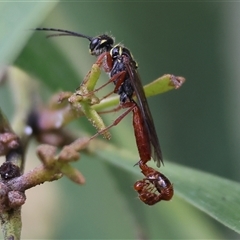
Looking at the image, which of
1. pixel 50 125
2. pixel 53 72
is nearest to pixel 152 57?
pixel 53 72

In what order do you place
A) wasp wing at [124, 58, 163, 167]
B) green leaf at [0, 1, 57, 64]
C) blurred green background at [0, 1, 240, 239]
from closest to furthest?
1. green leaf at [0, 1, 57, 64]
2. wasp wing at [124, 58, 163, 167]
3. blurred green background at [0, 1, 240, 239]

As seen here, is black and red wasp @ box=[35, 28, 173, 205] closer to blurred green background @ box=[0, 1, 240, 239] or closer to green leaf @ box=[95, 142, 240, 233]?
green leaf @ box=[95, 142, 240, 233]

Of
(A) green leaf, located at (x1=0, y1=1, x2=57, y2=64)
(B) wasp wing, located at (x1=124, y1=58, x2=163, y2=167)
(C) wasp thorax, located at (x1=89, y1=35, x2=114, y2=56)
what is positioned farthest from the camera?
(C) wasp thorax, located at (x1=89, y1=35, x2=114, y2=56)

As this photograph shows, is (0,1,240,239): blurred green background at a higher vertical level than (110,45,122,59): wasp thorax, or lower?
lower

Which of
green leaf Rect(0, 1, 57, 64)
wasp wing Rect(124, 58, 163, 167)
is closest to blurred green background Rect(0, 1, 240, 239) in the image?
wasp wing Rect(124, 58, 163, 167)

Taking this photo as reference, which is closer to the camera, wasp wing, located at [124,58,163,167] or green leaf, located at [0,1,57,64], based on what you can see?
green leaf, located at [0,1,57,64]

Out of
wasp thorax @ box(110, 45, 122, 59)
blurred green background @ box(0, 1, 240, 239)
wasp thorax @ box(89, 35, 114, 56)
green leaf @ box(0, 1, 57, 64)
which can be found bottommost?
blurred green background @ box(0, 1, 240, 239)

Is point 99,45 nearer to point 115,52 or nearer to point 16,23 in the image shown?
point 115,52
